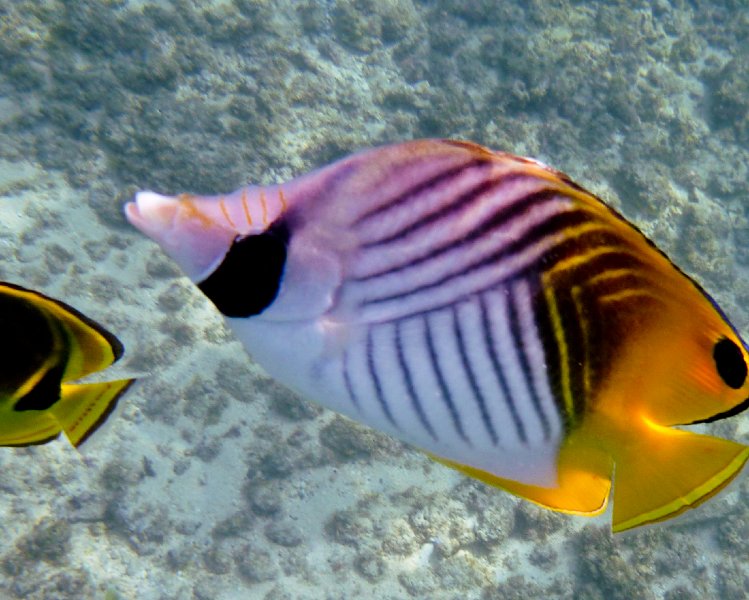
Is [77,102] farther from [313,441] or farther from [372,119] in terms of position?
[313,441]

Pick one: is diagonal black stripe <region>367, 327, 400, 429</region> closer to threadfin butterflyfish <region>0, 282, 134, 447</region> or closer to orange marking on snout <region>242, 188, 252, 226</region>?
orange marking on snout <region>242, 188, 252, 226</region>

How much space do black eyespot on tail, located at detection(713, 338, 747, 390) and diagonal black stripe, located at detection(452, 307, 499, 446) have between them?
0.24 m

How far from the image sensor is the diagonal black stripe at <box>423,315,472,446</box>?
0.56 metres

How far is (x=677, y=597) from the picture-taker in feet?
21.1

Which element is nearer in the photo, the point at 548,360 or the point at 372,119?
the point at 548,360

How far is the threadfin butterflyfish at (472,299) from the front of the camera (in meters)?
0.55

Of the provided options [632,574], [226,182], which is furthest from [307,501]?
[226,182]

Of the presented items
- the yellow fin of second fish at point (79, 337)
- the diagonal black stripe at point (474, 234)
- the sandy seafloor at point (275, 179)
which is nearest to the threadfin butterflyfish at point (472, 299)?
the diagonal black stripe at point (474, 234)

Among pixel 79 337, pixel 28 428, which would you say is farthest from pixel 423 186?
pixel 28 428

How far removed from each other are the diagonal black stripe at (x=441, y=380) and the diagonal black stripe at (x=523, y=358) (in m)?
0.08

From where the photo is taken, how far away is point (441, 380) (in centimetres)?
57

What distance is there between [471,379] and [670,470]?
0.76ft

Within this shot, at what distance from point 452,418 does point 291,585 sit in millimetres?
6221

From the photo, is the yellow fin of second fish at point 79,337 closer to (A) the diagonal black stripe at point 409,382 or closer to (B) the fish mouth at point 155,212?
(B) the fish mouth at point 155,212
